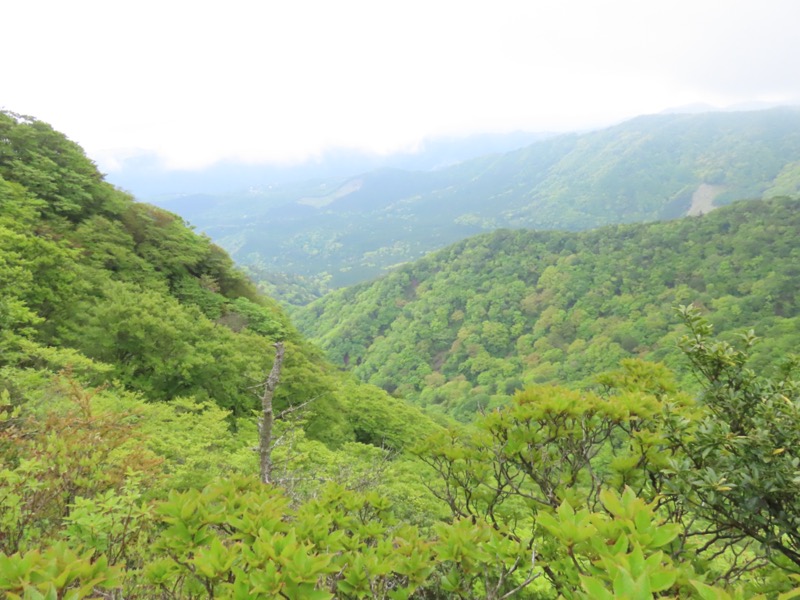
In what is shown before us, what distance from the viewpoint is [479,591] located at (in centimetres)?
515

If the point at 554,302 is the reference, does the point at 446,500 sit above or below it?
above

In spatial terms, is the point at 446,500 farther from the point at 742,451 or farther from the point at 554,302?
the point at 554,302

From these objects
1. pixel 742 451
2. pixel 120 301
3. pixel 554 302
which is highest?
pixel 120 301

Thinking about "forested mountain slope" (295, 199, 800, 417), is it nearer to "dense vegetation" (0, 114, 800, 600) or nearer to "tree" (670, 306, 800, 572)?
"dense vegetation" (0, 114, 800, 600)

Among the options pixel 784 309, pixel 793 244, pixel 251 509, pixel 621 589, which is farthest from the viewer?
pixel 793 244

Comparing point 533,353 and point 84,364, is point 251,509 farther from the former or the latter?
point 533,353

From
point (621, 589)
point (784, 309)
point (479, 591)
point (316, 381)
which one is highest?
point (621, 589)

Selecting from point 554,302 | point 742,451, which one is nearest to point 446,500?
point 742,451

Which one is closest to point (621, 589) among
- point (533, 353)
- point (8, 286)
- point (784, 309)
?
point (8, 286)

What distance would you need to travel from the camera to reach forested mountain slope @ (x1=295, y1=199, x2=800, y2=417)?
62562 millimetres

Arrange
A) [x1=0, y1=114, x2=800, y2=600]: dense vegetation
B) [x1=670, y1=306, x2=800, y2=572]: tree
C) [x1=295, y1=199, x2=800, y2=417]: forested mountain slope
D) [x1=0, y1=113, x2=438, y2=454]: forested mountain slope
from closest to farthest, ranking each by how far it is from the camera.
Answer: [x1=0, y1=114, x2=800, y2=600]: dense vegetation
[x1=670, y1=306, x2=800, y2=572]: tree
[x1=0, y1=113, x2=438, y2=454]: forested mountain slope
[x1=295, y1=199, x2=800, y2=417]: forested mountain slope

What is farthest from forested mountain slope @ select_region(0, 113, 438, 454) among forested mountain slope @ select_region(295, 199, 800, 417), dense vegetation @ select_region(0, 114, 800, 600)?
forested mountain slope @ select_region(295, 199, 800, 417)

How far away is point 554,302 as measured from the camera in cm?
7981

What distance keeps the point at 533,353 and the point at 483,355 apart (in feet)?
28.7
